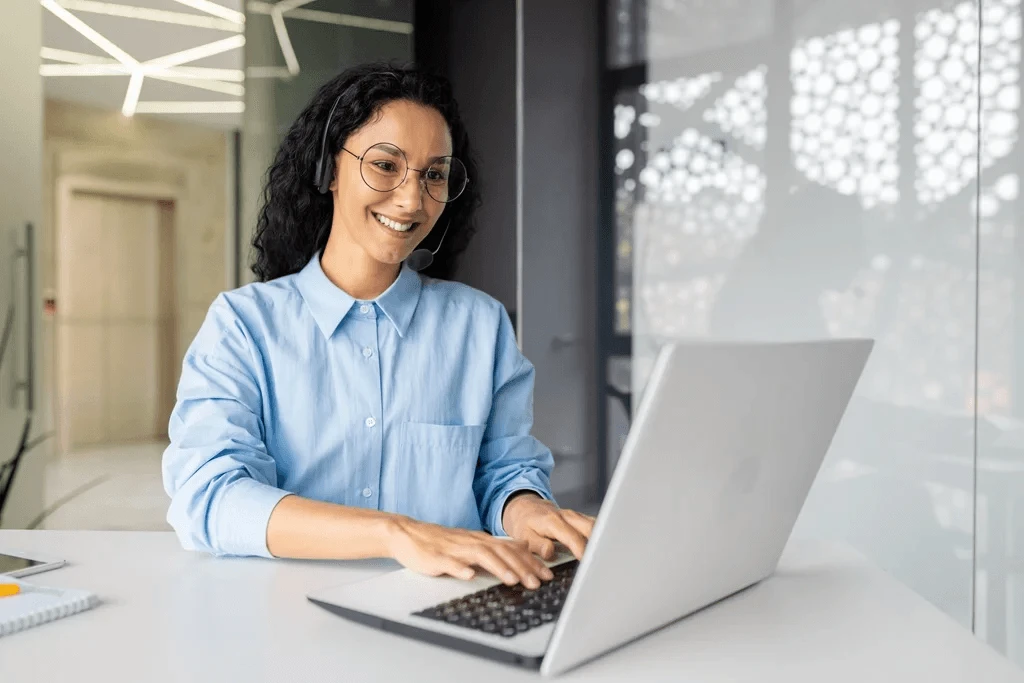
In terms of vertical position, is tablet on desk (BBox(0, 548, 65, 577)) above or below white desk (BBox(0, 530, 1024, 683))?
below

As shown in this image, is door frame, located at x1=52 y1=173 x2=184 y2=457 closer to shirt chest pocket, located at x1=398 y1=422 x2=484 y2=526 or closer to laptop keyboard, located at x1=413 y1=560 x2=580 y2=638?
shirt chest pocket, located at x1=398 y1=422 x2=484 y2=526

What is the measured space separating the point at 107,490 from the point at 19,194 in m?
1.10

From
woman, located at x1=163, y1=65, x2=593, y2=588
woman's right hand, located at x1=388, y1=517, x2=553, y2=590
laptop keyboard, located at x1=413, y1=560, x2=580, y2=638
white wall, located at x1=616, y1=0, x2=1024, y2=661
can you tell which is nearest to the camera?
laptop keyboard, located at x1=413, y1=560, x2=580, y2=638

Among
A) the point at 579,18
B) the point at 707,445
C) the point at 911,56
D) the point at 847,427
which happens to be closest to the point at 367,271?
the point at 707,445

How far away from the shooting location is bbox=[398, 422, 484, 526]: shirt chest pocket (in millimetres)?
1517

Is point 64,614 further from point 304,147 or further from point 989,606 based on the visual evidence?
point 989,606

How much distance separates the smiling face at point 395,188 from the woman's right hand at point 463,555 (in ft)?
1.99

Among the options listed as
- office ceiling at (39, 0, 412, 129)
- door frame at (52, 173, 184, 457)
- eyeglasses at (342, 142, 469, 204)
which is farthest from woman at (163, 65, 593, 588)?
office ceiling at (39, 0, 412, 129)

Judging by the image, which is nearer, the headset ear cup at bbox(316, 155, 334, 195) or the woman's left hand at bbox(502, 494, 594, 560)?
the woman's left hand at bbox(502, 494, 594, 560)

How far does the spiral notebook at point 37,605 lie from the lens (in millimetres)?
857

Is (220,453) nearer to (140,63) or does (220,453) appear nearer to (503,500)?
(503,500)

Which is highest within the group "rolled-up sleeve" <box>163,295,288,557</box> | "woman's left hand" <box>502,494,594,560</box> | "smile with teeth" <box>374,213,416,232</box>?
"smile with teeth" <box>374,213,416,232</box>

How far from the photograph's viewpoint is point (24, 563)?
1114 millimetres

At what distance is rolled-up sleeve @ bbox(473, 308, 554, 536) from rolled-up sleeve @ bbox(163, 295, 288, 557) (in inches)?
14.1
